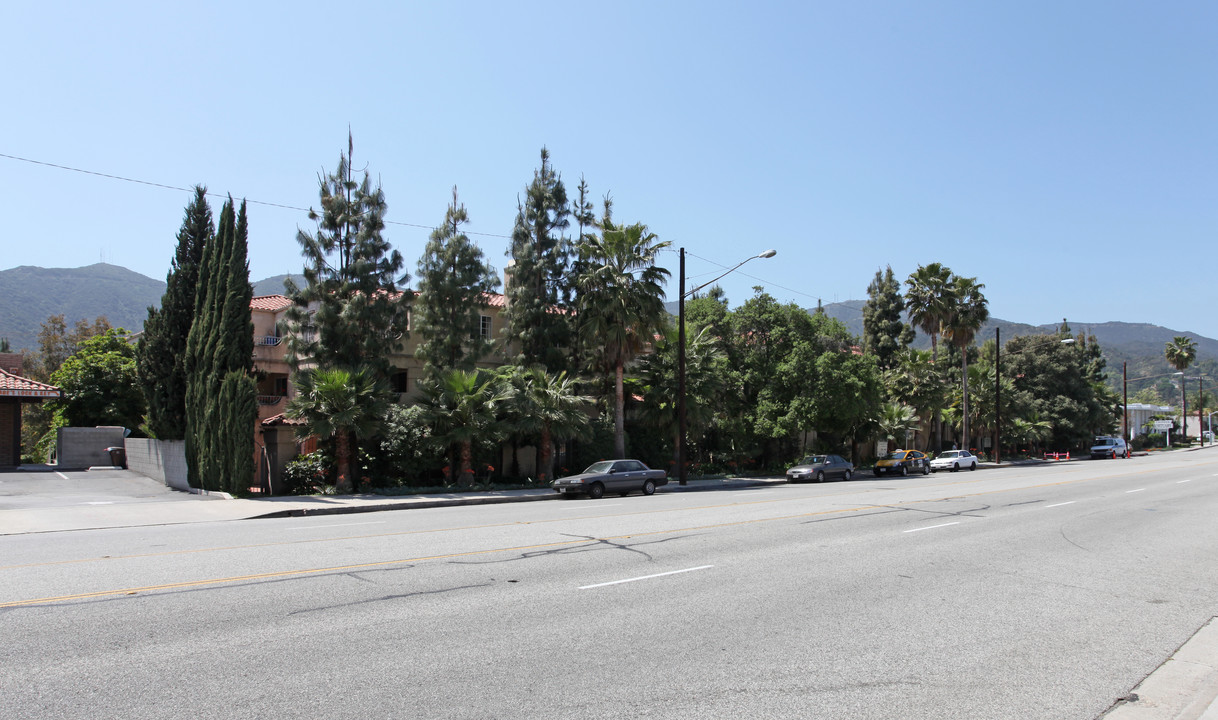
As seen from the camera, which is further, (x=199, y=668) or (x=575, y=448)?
(x=575, y=448)

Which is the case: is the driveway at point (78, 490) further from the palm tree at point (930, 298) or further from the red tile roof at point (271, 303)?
the palm tree at point (930, 298)

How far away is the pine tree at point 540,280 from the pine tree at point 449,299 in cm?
244

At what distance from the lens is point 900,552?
11844mm

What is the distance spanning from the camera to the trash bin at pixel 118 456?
3194 cm

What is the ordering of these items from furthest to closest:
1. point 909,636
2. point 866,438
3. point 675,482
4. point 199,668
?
point 866,438, point 675,482, point 909,636, point 199,668

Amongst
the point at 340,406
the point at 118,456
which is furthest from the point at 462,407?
the point at 118,456

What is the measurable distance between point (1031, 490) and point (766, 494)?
340 inches

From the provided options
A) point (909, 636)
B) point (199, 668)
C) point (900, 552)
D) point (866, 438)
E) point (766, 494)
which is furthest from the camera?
point (866, 438)

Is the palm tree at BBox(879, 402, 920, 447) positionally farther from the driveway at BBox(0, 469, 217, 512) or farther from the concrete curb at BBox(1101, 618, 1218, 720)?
the concrete curb at BBox(1101, 618, 1218, 720)

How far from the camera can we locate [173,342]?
2619 cm

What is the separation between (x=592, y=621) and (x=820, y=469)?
95.3ft

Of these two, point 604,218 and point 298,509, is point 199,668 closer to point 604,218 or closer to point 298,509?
point 298,509

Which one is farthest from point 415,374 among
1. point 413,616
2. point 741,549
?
point 413,616

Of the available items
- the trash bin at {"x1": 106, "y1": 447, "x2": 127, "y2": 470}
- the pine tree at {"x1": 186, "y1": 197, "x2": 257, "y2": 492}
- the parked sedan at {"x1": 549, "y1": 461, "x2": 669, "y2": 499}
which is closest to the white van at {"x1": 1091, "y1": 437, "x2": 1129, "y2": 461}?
the parked sedan at {"x1": 549, "y1": 461, "x2": 669, "y2": 499}
